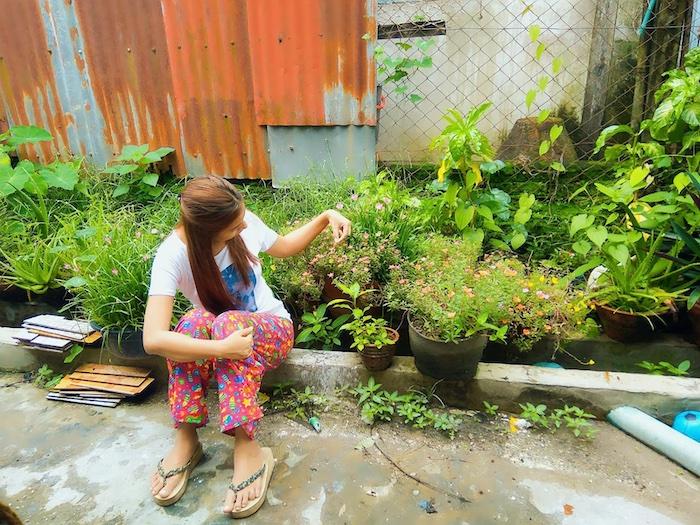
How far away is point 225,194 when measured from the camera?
1761 millimetres

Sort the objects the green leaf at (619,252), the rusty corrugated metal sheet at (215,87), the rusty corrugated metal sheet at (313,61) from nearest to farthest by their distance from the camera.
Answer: the green leaf at (619,252)
the rusty corrugated metal sheet at (313,61)
the rusty corrugated metal sheet at (215,87)

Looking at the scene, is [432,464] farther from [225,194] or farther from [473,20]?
[473,20]

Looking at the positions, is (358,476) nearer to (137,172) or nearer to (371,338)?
(371,338)

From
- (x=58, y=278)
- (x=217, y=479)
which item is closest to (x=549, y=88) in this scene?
(x=217, y=479)

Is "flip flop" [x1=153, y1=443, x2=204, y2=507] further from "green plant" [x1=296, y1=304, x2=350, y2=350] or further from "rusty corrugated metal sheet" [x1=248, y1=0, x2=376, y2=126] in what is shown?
"rusty corrugated metal sheet" [x1=248, y1=0, x2=376, y2=126]

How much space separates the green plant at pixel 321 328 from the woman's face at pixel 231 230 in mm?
755

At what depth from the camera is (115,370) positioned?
8.45ft

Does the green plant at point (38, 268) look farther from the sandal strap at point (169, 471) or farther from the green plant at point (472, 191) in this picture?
the green plant at point (472, 191)

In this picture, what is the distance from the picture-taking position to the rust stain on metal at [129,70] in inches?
144

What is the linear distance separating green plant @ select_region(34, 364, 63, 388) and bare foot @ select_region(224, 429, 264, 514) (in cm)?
140

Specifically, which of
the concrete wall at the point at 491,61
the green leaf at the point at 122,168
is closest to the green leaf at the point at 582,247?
the concrete wall at the point at 491,61

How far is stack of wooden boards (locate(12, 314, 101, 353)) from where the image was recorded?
102 inches

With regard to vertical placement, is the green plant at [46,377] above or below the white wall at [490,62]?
below

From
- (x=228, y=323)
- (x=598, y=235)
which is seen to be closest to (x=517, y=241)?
(x=598, y=235)
